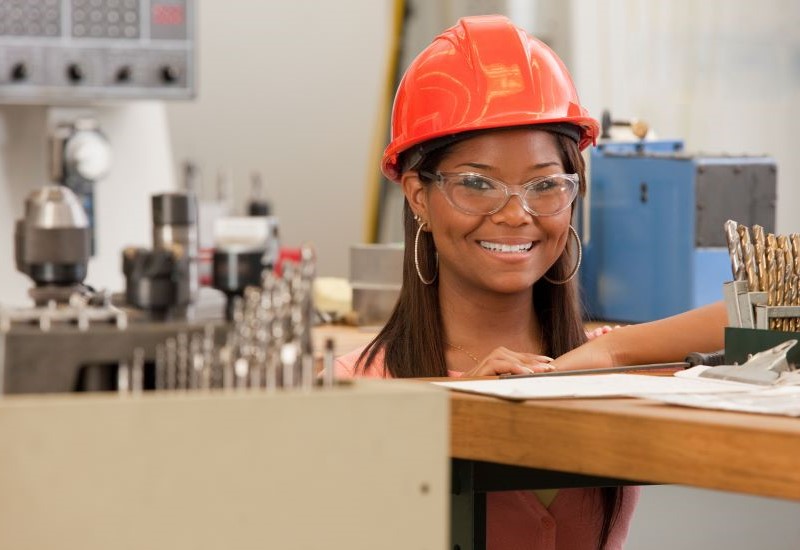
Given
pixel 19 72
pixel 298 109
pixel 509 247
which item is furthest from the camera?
pixel 298 109

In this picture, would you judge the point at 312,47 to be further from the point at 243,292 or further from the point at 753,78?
the point at 243,292

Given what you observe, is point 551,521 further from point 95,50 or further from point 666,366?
point 95,50

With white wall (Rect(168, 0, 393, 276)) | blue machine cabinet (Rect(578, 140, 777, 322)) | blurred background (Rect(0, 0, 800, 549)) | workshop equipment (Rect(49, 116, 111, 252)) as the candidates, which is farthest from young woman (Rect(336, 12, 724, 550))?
white wall (Rect(168, 0, 393, 276))

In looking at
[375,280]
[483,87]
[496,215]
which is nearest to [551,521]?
[496,215]

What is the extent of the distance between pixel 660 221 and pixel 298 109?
1420mm

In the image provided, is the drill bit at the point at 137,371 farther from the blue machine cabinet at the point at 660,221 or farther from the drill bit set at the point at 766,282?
the blue machine cabinet at the point at 660,221

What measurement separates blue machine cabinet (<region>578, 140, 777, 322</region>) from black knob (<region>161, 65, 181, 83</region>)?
36.8 inches

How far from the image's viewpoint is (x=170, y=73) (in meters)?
2.91

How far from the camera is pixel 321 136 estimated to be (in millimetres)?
4059

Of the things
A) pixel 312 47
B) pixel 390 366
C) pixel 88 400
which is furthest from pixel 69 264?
pixel 312 47

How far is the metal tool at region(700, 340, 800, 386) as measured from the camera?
121 centimetres

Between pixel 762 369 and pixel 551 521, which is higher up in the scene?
pixel 762 369

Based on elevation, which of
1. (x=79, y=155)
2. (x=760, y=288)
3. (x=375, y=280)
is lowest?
(x=375, y=280)

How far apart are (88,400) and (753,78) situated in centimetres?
321
